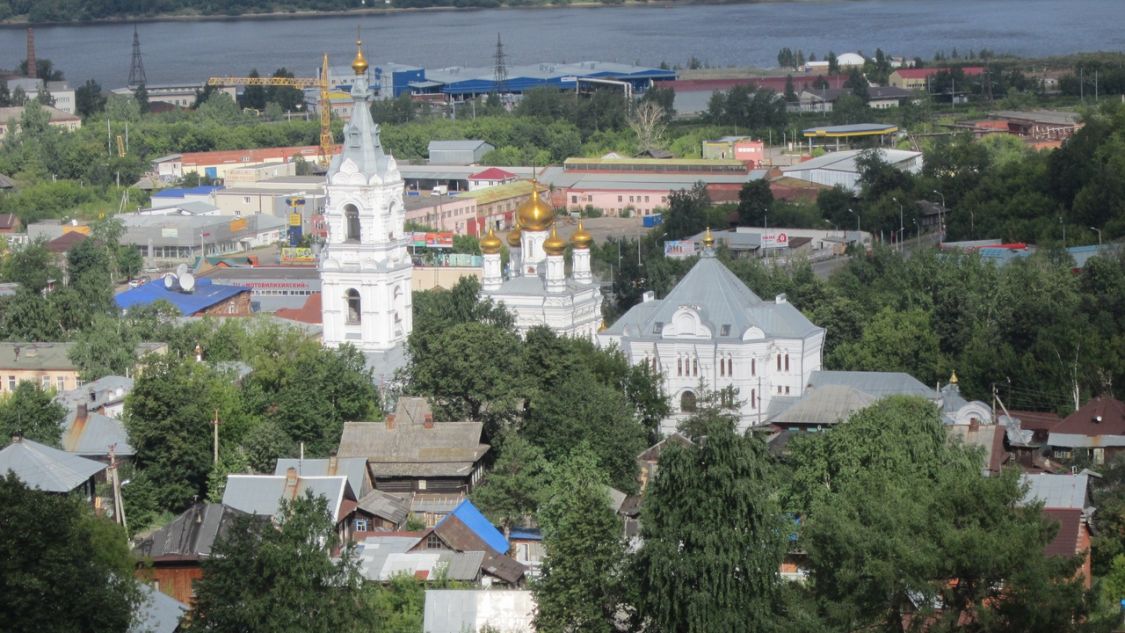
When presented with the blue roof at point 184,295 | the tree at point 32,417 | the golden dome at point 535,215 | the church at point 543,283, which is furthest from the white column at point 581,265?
the blue roof at point 184,295

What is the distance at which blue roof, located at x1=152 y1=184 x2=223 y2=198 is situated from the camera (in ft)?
159

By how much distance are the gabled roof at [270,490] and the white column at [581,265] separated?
7.49m

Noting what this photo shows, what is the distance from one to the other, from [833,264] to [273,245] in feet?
38.3

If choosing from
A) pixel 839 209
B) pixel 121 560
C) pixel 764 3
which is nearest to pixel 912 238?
pixel 839 209

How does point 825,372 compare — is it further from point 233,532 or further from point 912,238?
point 912,238

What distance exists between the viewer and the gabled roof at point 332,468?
2081cm

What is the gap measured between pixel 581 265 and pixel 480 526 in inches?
314

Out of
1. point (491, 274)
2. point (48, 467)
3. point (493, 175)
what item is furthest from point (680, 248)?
point (48, 467)

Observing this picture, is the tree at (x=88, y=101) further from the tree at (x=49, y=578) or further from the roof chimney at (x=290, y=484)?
the tree at (x=49, y=578)

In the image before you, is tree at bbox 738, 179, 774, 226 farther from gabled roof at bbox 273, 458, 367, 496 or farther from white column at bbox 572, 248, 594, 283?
gabled roof at bbox 273, 458, 367, 496

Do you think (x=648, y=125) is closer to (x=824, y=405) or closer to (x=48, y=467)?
(x=824, y=405)

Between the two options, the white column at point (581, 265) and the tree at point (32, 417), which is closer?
the tree at point (32, 417)

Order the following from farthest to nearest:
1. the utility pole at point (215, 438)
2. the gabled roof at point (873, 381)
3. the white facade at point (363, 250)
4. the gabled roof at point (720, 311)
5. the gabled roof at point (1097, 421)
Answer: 1. the white facade at point (363, 250)
2. the gabled roof at point (720, 311)
3. the gabled roof at point (873, 381)
4. the gabled roof at point (1097, 421)
5. the utility pole at point (215, 438)

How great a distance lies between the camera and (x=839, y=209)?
41.4 m
